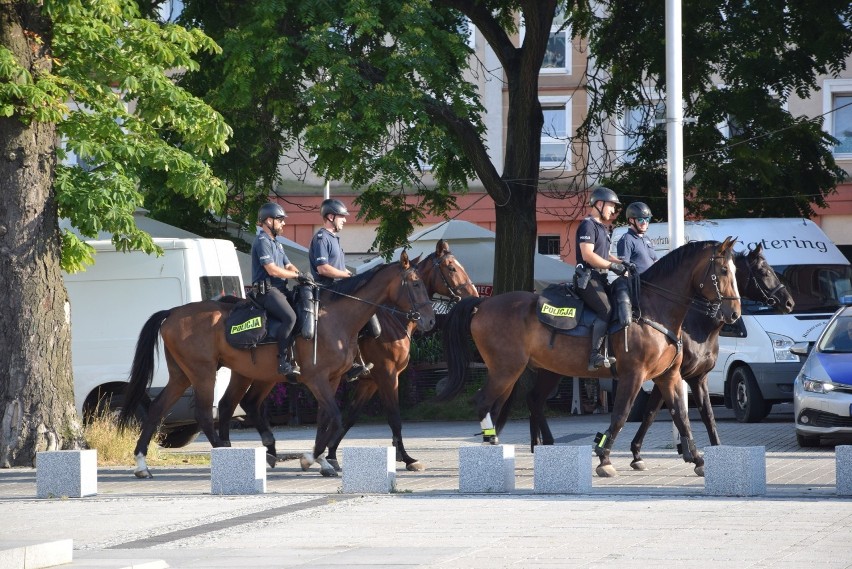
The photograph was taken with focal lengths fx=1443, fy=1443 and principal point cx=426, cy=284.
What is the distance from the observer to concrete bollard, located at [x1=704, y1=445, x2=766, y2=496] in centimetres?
1180

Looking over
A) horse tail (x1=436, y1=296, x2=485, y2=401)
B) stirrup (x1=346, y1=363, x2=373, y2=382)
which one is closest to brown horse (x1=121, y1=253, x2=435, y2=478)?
stirrup (x1=346, y1=363, x2=373, y2=382)

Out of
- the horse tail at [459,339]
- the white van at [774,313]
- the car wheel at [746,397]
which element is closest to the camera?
the horse tail at [459,339]

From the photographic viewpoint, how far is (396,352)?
590 inches

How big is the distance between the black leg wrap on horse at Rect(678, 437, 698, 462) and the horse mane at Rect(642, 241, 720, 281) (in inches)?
63.7

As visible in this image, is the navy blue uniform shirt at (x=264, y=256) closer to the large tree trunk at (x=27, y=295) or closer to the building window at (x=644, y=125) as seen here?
the large tree trunk at (x=27, y=295)

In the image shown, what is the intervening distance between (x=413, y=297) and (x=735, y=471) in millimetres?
3907

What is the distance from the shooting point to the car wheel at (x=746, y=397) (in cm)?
2072

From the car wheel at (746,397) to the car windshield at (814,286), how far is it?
96 centimetres

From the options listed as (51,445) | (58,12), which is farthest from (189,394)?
(58,12)

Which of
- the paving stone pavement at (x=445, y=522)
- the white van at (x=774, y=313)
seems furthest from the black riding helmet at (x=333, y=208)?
the white van at (x=774, y=313)

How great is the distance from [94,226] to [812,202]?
13.6m

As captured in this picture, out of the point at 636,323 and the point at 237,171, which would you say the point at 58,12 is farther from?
the point at 237,171

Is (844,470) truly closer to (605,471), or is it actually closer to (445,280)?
(605,471)

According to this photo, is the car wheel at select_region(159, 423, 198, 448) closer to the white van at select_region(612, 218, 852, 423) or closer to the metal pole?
the metal pole
